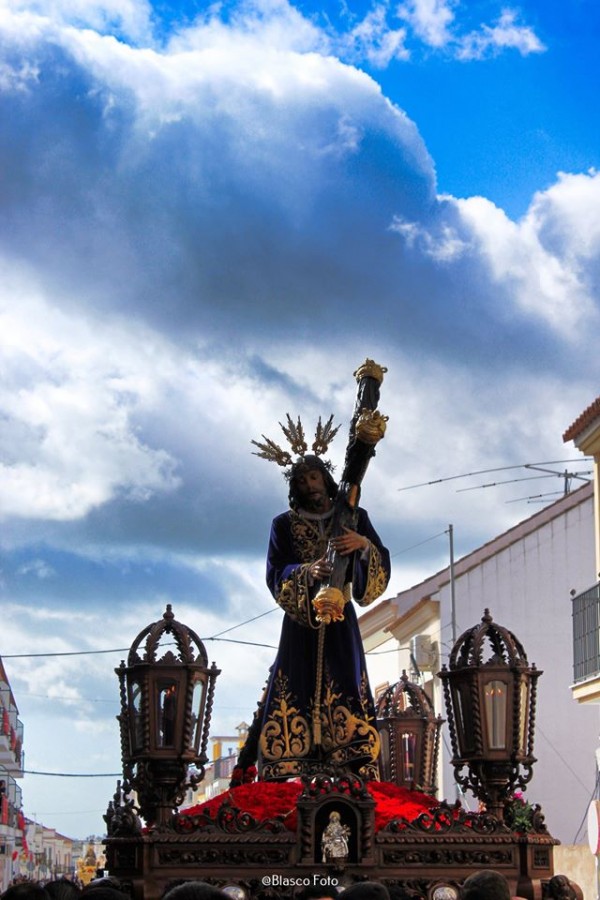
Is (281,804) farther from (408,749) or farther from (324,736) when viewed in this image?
(408,749)

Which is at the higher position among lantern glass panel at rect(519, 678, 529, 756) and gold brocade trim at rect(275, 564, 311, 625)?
gold brocade trim at rect(275, 564, 311, 625)

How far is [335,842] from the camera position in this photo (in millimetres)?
8898

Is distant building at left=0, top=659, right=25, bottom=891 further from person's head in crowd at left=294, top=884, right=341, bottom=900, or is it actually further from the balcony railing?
person's head in crowd at left=294, top=884, right=341, bottom=900

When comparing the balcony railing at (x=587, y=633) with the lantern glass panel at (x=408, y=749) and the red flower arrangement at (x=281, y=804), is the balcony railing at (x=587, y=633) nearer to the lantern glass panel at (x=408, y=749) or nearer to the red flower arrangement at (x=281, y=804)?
the lantern glass panel at (x=408, y=749)

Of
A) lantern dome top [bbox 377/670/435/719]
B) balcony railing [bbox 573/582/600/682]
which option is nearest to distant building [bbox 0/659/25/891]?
balcony railing [bbox 573/582/600/682]

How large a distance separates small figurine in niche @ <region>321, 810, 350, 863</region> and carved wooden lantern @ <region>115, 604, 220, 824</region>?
0.93m

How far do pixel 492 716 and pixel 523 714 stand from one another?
231mm

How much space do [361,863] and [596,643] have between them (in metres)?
11.6

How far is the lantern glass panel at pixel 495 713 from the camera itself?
979 cm

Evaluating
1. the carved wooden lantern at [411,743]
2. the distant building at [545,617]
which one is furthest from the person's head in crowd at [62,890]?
the distant building at [545,617]

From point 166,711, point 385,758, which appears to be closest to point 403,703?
point 385,758

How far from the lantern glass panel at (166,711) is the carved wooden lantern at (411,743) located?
3950 mm

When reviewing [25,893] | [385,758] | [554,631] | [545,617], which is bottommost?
[25,893]

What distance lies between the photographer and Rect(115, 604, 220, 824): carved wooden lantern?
9344 mm
